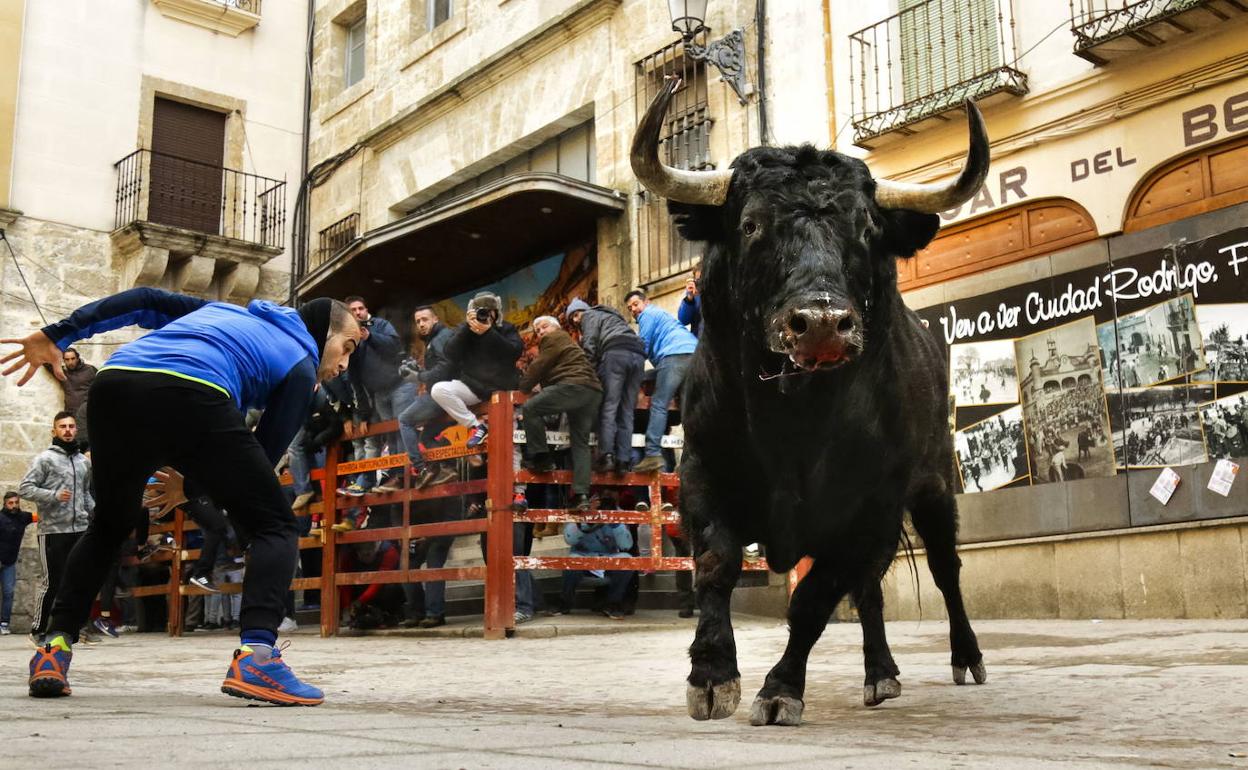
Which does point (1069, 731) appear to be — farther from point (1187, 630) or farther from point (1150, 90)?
point (1150, 90)

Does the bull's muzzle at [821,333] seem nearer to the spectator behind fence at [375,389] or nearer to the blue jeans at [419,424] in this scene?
the blue jeans at [419,424]

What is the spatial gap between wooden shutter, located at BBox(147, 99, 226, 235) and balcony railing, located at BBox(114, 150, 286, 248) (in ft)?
0.06

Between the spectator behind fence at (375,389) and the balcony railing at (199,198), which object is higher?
the balcony railing at (199,198)

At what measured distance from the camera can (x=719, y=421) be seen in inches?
169

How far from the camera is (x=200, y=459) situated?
430 cm

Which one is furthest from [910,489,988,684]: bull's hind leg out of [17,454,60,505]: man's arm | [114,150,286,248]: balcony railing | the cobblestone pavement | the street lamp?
[114,150,286,248]: balcony railing

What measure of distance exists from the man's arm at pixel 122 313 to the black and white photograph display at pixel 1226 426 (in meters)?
8.46

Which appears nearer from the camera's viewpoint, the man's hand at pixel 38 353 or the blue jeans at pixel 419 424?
the man's hand at pixel 38 353

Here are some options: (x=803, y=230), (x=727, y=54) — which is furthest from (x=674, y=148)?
(x=803, y=230)

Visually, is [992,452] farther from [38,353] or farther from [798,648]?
[38,353]

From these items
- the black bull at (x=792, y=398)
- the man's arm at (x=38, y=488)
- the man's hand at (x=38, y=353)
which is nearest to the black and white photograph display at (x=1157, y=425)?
the black bull at (x=792, y=398)

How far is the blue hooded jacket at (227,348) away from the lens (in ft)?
14.3

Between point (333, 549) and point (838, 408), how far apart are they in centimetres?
790

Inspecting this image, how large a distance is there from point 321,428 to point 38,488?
2.58 m
